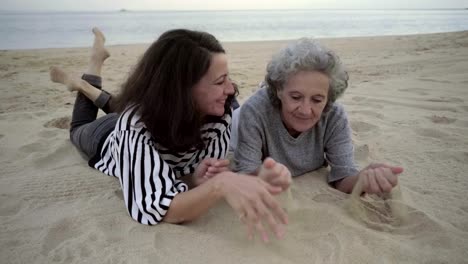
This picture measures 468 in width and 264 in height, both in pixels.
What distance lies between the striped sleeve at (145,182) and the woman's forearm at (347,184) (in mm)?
1019

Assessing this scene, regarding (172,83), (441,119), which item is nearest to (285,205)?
(172,83)

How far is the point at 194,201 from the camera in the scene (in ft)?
5.38

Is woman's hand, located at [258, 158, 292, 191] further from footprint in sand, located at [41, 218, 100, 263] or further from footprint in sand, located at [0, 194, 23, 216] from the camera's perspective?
footprint in sand, located at [0, 194, 23, 216]

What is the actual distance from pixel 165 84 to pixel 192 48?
235mm

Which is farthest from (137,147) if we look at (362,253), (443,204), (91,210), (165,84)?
(443,204)

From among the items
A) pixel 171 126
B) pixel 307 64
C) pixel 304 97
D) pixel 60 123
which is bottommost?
pixel 60 123

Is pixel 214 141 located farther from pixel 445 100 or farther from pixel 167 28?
pixel 167 28

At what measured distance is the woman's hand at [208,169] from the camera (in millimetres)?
1862

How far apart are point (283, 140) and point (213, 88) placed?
0.64 metres

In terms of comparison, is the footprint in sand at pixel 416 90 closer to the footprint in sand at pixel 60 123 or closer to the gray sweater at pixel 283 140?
the gray sweater at pixel 283 140

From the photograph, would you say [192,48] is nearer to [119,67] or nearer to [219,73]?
[219,73]

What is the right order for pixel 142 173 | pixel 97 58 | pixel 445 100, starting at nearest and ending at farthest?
1. pixel 142 173
2. pixel 97 58
3. pixel 445 100

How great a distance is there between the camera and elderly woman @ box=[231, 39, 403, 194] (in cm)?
196

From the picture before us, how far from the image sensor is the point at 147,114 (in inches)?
71.8
